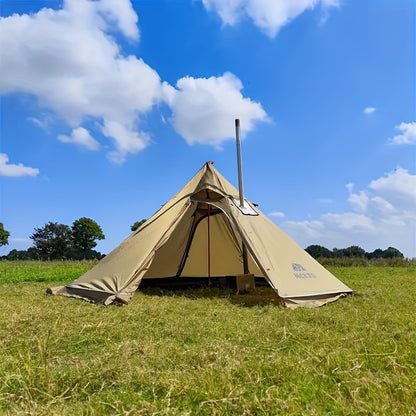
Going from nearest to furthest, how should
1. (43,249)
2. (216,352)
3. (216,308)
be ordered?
1. (216,352)
2. (216,308)
3. (43,249)

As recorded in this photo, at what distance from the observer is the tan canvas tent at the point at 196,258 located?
4.92 m

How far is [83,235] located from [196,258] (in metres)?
25.2

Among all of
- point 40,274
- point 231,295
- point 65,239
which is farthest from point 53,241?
point 231,295

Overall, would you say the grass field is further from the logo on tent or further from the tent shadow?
the logo on tent

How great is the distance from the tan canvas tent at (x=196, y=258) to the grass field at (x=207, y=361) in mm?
646

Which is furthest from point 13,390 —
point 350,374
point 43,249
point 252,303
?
point 43,249

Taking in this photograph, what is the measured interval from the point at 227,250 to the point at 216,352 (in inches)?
203

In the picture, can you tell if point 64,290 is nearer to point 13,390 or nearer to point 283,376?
point 13,390

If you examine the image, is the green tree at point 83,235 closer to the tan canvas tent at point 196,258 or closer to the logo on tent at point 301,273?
the tan canvas tent at point 196,258

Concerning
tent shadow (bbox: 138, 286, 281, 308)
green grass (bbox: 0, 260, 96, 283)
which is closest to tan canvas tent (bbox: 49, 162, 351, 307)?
tent shadow (bbox: 138, 286, 281, 308)

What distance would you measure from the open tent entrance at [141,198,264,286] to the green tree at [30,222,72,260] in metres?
24.8

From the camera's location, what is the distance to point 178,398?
1919mm

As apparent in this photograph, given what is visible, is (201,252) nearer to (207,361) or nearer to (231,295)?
(231,295)

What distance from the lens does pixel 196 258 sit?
761 centimetres
